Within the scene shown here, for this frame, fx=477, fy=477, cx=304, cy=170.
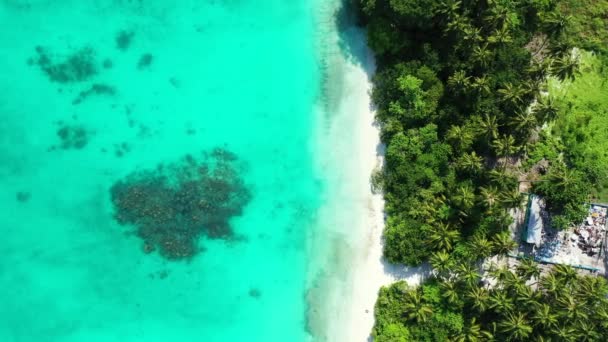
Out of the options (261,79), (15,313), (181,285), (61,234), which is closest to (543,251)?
(261,79)

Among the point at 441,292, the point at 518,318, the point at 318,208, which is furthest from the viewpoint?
the point at 318,208

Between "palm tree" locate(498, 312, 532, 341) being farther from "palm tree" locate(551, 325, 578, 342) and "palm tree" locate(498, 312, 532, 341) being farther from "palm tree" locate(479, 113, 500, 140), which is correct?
"palm tree" locate(479, 113, 500, 140)

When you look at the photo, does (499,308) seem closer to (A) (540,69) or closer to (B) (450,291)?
(B) (450,291)

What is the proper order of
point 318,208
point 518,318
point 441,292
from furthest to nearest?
point 318,208, point 441,292, point 518,318

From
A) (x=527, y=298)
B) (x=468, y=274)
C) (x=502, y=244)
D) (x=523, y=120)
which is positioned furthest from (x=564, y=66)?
(x=527, y=298)

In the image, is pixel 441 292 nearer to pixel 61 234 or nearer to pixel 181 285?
pixel 181 285

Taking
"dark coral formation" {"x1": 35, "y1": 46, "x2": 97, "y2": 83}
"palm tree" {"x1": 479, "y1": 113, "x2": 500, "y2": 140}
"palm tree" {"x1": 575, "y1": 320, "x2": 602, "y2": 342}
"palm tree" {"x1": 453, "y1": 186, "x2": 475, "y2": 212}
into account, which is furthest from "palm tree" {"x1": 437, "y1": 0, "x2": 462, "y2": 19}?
"dark coral formation" {"x1": 35, "y1": 46, "x2": 97, "y2": 83}

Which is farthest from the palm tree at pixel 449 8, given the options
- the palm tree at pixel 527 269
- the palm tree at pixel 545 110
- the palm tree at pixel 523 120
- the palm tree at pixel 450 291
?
the palm tree at pixel 450 291
